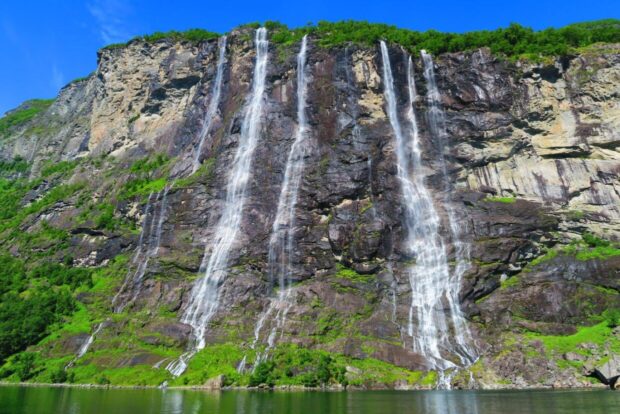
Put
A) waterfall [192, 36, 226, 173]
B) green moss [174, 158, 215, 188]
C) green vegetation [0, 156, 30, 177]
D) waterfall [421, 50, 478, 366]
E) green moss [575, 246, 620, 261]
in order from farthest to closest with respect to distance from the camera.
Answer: green vegetation [0, 156, 30, 177] → waterfall [192, 36, 226, 173] → green moss [174, 158, 215, 188] → green moss [575, 246, 620, 261] → waterfall [421, 50, 478, 366]

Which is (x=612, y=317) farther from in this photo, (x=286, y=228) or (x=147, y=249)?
(x=147, y=249)

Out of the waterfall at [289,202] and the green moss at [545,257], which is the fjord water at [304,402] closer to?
the green moss at [545,257]

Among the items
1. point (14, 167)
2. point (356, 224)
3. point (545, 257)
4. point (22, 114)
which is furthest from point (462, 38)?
point (22, 114)

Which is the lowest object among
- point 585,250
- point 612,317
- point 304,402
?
point 304,402

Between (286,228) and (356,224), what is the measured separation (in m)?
6.94

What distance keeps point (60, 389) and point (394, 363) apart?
79.8 ft

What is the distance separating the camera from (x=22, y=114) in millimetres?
126938

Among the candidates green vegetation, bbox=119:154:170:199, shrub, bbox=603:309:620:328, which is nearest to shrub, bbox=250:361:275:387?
shrub, bbox=603:309:620:328

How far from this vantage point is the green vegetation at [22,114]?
11773 centimetres

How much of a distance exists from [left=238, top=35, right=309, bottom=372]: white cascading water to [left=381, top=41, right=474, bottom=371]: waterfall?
10.0 meters

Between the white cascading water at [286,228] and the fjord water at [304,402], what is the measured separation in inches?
375

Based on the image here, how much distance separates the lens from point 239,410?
77.9ft

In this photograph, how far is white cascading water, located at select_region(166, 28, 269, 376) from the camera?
44569 mm

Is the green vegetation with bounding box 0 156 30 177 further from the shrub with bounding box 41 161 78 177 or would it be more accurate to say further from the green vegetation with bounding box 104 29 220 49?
the green vegetation with bounding box 104 29 220 49
